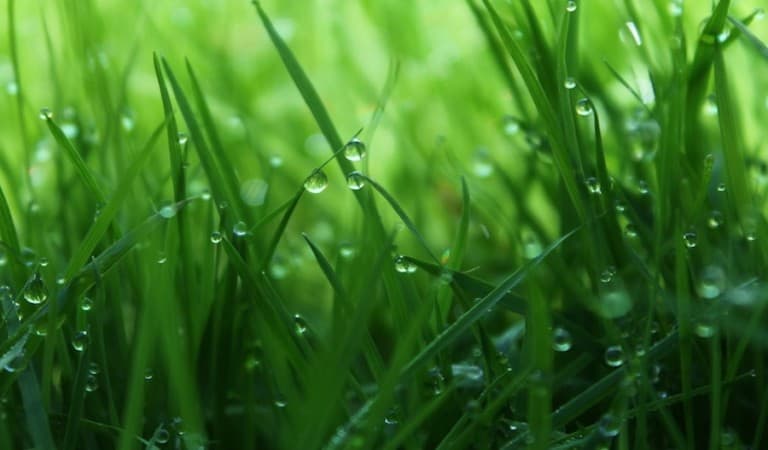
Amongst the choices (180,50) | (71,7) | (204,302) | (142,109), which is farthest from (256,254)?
(180,50)

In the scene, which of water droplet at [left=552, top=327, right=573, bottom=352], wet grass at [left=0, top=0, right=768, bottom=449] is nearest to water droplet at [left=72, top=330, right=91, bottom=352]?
wet grass at [left=0, top=0, right=768, bottom=449]

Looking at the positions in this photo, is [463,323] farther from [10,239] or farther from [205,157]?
[10,239]

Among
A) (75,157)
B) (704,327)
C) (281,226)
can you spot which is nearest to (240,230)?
(281,226)

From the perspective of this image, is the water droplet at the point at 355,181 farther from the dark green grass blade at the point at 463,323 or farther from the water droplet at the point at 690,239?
the water droplet at the point at 690,239

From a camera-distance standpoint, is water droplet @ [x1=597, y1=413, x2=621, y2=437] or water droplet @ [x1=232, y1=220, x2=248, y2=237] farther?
water droplet @ [x1=232, y1=220, x2=248, y2=237]

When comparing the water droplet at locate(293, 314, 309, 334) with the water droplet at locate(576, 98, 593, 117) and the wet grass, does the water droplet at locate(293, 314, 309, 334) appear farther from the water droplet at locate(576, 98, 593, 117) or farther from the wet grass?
the water droplet at locate(576, 98, 593, 117)

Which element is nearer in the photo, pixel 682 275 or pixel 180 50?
pixel 682 275

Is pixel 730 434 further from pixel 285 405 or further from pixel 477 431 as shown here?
pixel 285 405
